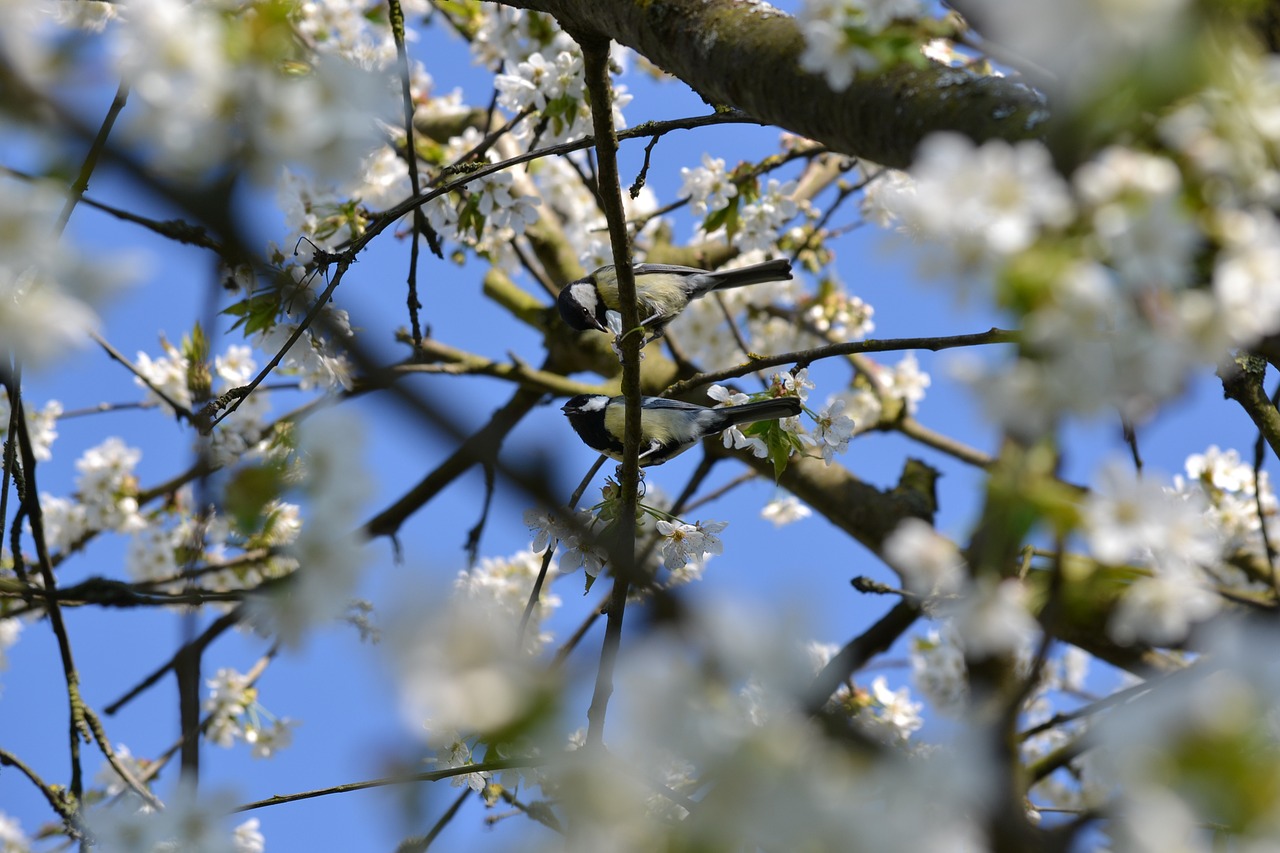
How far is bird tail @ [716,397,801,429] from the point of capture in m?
2.29

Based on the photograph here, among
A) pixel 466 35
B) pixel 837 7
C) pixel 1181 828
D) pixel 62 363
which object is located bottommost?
pixel 1181 828

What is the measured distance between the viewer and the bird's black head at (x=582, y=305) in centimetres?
370

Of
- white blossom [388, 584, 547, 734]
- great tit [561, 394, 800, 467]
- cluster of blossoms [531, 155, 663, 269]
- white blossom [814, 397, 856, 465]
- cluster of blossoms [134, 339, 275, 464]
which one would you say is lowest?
white blossom [388, 584, 547, 734]

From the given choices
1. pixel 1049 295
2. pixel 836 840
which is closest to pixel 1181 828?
pixel 836 840

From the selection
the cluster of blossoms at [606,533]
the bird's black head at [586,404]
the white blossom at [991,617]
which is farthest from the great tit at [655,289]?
the white blossom at [991,617]

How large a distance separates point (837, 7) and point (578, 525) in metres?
0.65

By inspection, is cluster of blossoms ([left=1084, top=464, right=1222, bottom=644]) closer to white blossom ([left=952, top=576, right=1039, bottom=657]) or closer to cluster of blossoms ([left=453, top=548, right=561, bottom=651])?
white blossom ([left=952, top=576, right=1039, bottom=657])

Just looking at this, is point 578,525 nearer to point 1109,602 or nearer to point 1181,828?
point 1181,828

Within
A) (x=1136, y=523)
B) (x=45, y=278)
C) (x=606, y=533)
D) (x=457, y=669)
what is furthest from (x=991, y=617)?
(x=606, y=533)

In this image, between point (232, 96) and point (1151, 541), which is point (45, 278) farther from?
point (1151, 541)

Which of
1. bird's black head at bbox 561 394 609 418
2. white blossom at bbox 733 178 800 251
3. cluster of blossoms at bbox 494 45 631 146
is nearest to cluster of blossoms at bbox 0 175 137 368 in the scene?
cluster of blossoms at bbox 494 45 631 146

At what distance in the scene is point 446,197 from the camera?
10.4 ft

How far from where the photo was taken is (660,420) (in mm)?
3100

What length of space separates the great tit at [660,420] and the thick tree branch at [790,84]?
0.71 m
